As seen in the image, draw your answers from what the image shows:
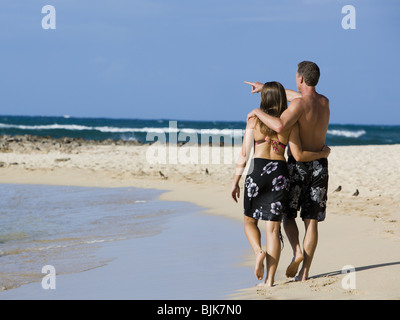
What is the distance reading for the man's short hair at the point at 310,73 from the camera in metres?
4.31

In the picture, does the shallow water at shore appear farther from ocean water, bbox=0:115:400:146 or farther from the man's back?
ocean water, bbox=0:115:400:146

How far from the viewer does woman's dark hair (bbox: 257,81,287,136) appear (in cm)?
418

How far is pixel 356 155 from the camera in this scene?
55.2 feet

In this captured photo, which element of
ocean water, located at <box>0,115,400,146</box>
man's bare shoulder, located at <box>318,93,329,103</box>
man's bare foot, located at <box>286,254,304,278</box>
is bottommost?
ocean water, located at <box>0,115,400,146</box>

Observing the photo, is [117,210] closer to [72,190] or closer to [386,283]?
[72,190]

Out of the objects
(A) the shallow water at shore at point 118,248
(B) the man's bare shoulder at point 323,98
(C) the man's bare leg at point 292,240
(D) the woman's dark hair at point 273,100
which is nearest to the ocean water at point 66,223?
(A) the shallow water at shore at point 118,248

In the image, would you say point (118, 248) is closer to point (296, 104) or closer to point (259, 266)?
point (259, 266)

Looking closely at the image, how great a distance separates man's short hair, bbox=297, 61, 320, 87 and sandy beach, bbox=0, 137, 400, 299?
1.57 m

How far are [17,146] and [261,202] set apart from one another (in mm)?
18976

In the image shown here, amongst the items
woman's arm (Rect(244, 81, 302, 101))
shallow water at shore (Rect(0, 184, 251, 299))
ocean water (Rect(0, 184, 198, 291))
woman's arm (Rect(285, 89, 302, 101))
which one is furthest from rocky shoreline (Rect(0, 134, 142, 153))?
woman's arm (Rect(285, 89, 302, 101))

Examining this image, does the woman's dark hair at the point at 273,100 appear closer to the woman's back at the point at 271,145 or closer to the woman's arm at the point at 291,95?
the woman's back at the point at 271,145

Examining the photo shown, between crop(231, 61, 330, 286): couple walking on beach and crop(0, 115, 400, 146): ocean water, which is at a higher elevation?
crop(231, 61, 330, 286): couple walking on beach

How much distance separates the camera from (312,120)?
4316 millimetres
